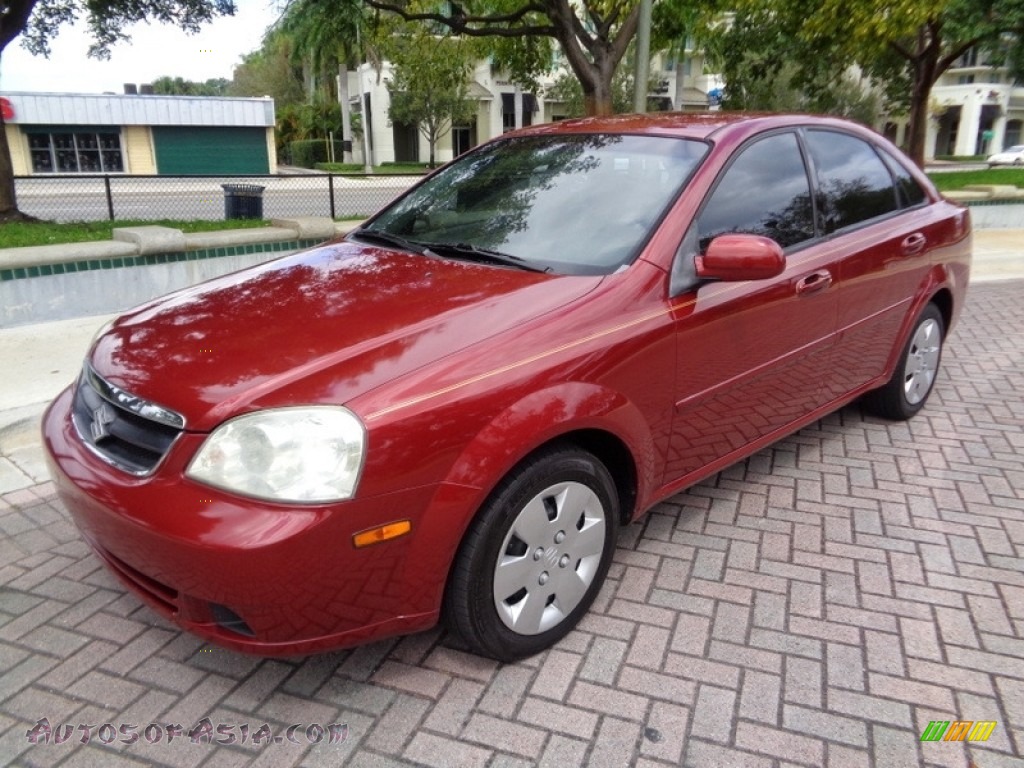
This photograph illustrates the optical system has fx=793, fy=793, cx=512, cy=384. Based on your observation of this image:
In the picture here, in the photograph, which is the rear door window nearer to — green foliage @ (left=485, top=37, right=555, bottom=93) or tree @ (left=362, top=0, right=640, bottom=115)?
tree @ (left=362, top=0, right=640, bottom=115)

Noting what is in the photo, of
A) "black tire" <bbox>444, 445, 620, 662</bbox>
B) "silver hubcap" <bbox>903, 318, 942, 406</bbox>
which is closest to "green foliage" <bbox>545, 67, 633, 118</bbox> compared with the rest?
"silver hubcap" <bbox>903, 318, 942, 406</bbox>

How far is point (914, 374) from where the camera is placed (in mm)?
4570

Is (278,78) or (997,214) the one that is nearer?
(997,214)

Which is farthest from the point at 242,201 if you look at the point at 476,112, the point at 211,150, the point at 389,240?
the point at 476,112

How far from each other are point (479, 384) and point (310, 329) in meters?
0.60

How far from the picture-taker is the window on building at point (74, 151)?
32.6 metres

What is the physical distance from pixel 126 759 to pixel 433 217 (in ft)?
7.54

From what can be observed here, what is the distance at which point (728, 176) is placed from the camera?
124 inches

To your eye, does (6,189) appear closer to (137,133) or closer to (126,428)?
(126,428)

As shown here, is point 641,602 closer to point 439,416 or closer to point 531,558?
point 531,558

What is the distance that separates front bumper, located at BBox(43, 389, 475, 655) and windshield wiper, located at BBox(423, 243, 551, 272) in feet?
3.20

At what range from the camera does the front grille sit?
2211 millimetres

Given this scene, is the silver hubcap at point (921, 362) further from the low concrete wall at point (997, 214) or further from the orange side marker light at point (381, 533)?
the low concrete wall at point (997, 214)

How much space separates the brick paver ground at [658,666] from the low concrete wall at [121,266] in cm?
221
